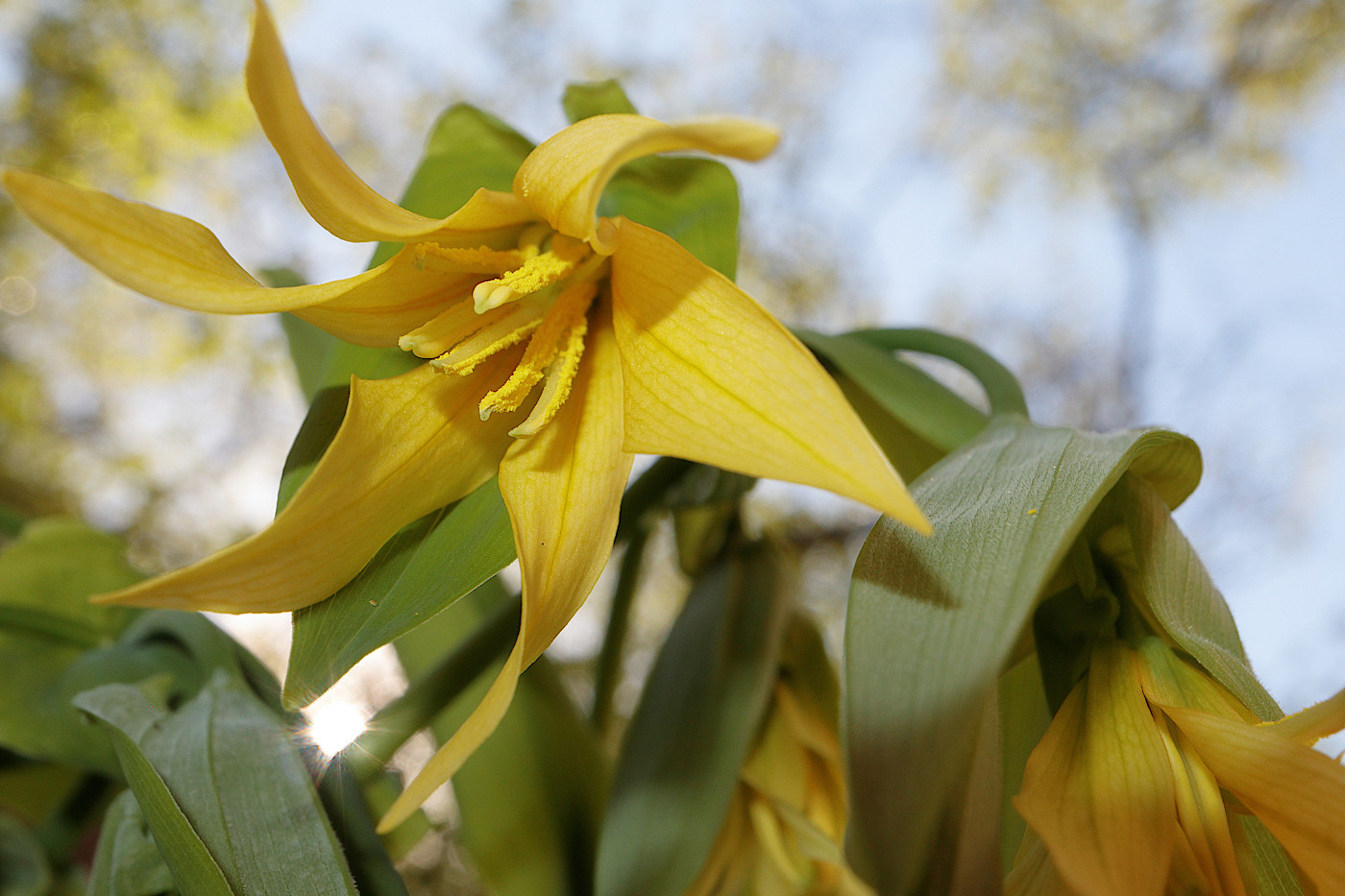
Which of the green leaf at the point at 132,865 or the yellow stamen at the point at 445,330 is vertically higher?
the yellow stamen at the point at 445,330

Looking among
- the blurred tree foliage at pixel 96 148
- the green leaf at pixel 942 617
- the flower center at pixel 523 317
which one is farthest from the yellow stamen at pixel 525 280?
the blurred tree foliage at pixel 96 148

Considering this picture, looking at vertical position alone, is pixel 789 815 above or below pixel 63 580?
below

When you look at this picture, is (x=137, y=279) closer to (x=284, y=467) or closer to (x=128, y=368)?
(x=284, y=467)

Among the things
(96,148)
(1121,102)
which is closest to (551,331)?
(96,148)

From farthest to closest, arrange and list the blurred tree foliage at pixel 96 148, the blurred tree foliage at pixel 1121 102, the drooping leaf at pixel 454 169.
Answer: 1. the blurred tree foliage at pixel 1121 102
2. the blurred tree foliage at pixel 96 148
3. the drooping leaf at pixel 454 169

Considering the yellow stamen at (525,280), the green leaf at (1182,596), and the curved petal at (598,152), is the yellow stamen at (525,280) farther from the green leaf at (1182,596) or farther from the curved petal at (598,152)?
the green leaf at (1182,596)

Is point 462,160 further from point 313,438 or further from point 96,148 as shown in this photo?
point 96,148

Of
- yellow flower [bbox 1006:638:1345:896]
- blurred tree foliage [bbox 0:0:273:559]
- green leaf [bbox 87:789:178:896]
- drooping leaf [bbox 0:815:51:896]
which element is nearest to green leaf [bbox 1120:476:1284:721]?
yellow flower [bbox 1006:638:1345:896]
